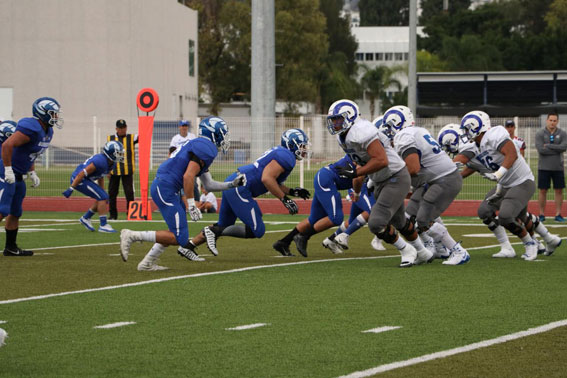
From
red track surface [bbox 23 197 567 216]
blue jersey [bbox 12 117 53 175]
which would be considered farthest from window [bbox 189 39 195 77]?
blue jersey [bbox 12 117 53 175]

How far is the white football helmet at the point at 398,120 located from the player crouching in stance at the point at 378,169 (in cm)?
66

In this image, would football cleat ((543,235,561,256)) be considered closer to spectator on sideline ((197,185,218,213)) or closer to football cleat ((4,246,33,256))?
football cleat ((4,246,33,256))

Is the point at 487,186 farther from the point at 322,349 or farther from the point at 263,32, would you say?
the point at 322,349

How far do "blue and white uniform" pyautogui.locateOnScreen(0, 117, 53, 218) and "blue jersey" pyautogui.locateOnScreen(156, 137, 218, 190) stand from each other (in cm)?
230

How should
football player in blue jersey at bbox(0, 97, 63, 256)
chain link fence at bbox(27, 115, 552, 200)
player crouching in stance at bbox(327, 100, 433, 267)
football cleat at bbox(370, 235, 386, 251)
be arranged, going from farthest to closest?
chain link fence at bbox(27, 115, 552, 200)
football cleat at bbox(370, 235, 386, 251)
football player in blue jersey at bbox(0, 97, 63, 256)
player crouching in stance at bbox(327, 100, 433, 267)

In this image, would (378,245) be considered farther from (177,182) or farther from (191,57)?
(191,57)

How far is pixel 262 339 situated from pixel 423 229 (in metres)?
4.72

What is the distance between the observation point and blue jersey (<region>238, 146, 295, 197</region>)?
37.1 ft

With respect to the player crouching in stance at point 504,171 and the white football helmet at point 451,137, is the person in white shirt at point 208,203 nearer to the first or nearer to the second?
the white football helmet at point 451,137

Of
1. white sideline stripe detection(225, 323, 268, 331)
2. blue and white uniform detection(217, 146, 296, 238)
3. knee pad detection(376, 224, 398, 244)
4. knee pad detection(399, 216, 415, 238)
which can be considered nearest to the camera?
white sideline stripe detection(225, 323, 268, 331)

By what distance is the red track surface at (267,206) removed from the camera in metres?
19.9

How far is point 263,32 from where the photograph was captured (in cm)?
2338

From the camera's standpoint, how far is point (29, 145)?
39.3ft

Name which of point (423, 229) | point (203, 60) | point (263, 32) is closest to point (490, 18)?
point (203, 60)
